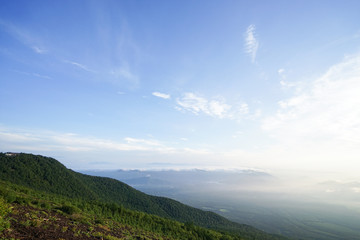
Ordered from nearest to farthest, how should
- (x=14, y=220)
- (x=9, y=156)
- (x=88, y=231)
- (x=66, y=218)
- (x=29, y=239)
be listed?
1. (x=29, y=239)
2. (x=14, y=220)
3. (x=88, y=231)
4. (x=66, y=218)
5. (x=9, y=156)

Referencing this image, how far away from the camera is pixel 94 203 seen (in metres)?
41.2

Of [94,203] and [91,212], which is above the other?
[91,212]

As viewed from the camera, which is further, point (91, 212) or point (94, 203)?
point (94, 203)

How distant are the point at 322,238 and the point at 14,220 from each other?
25863 cm

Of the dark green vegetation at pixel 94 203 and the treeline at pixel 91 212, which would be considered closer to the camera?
the treeline at pixel 91 212

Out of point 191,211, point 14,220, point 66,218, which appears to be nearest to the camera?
point 14,220

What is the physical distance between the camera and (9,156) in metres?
84.8

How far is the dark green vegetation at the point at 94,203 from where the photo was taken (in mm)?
23188

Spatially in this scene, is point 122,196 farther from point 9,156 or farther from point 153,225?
point 153,225

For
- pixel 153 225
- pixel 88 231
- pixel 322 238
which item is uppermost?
pixel 88 231

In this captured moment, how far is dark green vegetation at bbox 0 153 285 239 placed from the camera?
76.1 ft

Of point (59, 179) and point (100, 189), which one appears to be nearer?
point (59, 179)

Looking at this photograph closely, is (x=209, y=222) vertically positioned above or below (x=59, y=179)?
below

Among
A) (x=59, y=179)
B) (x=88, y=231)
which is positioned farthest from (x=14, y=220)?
(x=59, y=179)
